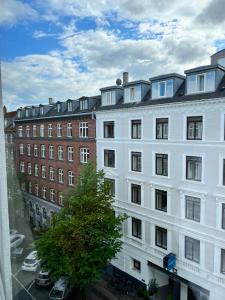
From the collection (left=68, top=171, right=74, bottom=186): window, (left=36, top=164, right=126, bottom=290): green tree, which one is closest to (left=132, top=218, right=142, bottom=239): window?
(left=36, top=164, right=126, bottom=290): green tree

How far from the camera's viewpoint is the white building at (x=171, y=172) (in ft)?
7.65

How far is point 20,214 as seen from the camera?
157 cm

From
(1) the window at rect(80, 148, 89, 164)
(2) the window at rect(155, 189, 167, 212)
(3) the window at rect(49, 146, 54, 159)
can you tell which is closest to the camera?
(2) the window at rect(155, 189, 167, 212)

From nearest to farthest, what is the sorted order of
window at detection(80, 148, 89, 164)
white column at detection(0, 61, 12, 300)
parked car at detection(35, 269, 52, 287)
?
white column at detection(0, 61, 12, 300) < parked car at detection(35, 269, 52, 287) < window at detection(80, 148, 89, 164)

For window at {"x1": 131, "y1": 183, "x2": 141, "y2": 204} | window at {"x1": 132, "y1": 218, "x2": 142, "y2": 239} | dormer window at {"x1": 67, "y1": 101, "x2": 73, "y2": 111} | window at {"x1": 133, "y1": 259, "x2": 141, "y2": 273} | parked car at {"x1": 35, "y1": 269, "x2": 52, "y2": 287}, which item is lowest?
window at {"x1": 133, "y1": 259, "x2": 141, "y2": 273}

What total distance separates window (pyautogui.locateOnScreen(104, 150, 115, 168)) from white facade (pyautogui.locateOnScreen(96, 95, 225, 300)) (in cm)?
5

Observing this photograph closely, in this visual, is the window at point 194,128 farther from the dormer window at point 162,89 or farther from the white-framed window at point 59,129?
the white-framed window at point 59,129

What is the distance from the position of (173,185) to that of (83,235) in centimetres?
115

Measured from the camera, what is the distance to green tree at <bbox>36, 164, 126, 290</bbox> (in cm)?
229

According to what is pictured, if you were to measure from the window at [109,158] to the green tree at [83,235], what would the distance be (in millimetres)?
747

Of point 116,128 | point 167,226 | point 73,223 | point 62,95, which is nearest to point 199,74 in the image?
point 116,128

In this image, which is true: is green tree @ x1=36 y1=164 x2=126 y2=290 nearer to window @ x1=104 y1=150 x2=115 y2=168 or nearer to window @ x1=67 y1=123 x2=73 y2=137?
window @ x1=104 y1=150 x2=115 y2=168

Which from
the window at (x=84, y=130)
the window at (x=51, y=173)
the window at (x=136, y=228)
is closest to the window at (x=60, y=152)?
the window at (x=51, y=173)

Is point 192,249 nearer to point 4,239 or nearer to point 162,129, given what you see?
point 162,129
